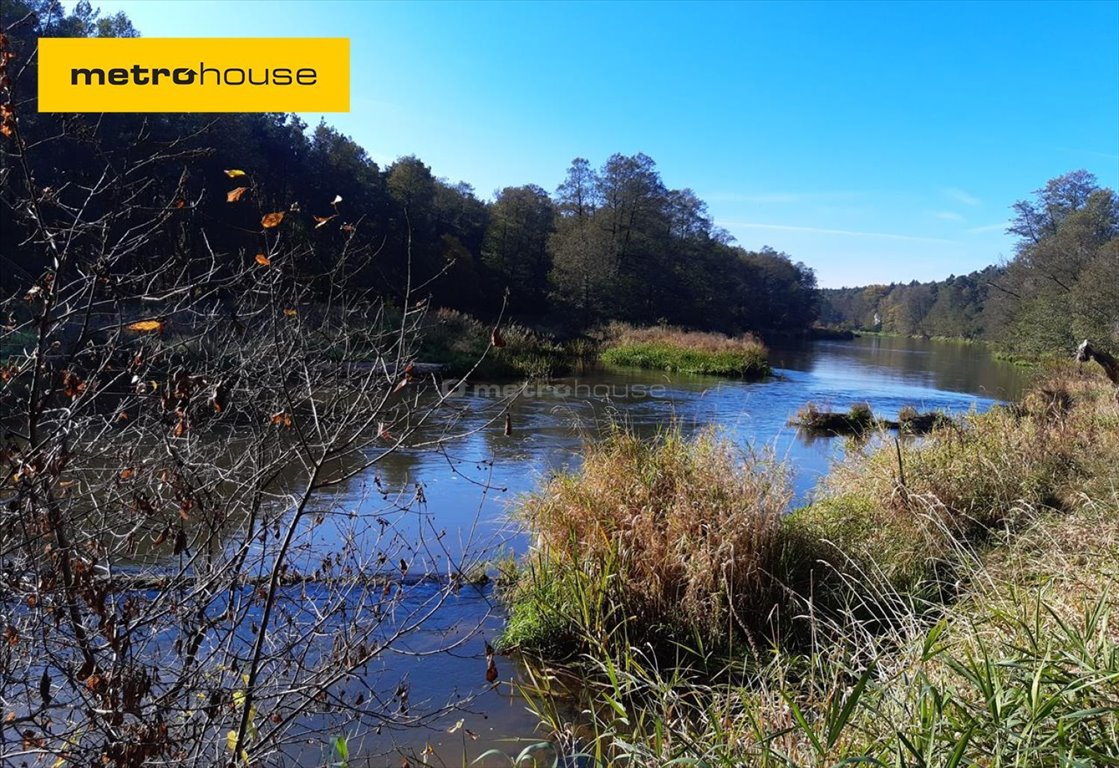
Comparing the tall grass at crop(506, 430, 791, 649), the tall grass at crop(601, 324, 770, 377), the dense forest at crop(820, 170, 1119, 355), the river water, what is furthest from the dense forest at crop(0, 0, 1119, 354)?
the tall grass at crop(506, 430, 791, 649)

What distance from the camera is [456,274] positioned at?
3003 centimetres

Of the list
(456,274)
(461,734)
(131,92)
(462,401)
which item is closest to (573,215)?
(456,274)

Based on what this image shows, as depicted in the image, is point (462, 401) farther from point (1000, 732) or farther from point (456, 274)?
point (456, 274)

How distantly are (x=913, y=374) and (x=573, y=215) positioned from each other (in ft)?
71.4

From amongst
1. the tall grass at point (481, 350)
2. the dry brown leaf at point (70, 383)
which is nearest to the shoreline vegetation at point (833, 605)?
the dry brown leaf at point (70, 383)

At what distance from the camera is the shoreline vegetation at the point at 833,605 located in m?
1.94

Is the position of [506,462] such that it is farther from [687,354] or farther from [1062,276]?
[1062,276]

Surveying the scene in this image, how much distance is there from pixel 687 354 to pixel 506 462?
55.0 ft

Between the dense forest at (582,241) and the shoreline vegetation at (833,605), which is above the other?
the dense forest at (582,241)

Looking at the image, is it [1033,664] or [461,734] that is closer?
[1033,664]

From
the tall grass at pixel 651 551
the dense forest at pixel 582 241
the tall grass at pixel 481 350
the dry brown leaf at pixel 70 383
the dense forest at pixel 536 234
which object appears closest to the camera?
the dry brown leaf at pixel 70 383

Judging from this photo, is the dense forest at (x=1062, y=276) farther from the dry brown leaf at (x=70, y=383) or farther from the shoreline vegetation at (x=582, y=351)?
the dry brown leaf at (x=70, y=383)

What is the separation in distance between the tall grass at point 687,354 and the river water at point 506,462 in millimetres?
1183

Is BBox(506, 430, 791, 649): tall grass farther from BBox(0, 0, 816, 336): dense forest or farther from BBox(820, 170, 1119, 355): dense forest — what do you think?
BBox(820, 170, 1119, 355): dense forest
